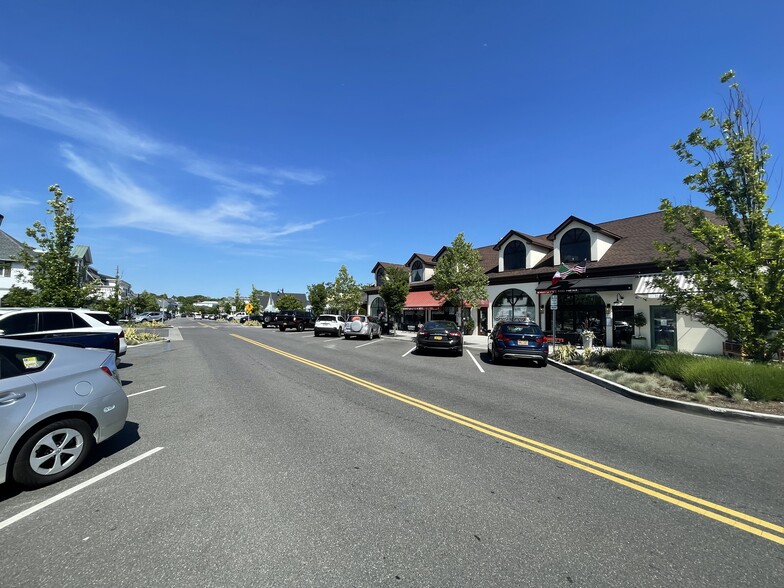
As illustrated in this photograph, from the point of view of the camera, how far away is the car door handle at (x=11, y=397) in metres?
3.57

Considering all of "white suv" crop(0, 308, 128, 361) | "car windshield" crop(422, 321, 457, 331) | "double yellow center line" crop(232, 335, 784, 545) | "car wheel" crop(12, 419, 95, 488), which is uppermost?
"white suv" crop(0, 308, 128, 361)

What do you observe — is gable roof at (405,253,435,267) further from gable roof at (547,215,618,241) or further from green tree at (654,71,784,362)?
green tree at (654,71,784,362)

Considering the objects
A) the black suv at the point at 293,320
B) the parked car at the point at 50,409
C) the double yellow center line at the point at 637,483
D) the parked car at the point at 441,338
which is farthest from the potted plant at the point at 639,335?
the black suv at the point at 293,320

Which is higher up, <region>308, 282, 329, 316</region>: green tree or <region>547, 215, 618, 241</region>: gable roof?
<region>547, 215, 618, 241</region>: gable roof

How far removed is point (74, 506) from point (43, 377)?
4.70ft

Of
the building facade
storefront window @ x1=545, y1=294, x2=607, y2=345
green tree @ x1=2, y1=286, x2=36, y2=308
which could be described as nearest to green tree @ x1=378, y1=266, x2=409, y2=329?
the building facade

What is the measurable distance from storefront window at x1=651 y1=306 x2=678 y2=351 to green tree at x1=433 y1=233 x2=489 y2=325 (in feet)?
32.7

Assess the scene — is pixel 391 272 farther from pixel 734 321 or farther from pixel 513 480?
pixel 513 480

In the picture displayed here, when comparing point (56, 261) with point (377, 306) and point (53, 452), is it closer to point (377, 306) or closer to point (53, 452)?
point (53, 452)

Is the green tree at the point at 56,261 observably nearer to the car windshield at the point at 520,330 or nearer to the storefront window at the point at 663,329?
the car windshield at the point at 520,330

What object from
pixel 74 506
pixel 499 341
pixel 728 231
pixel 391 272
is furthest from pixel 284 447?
pixel 391 272

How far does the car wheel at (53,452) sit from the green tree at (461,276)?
2309 cm

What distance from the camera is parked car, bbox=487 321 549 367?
13617 mm

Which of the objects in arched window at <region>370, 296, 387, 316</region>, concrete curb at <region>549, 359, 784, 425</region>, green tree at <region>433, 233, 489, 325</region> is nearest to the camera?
concrete curb at <region>549, 359, 784, 425</region>
